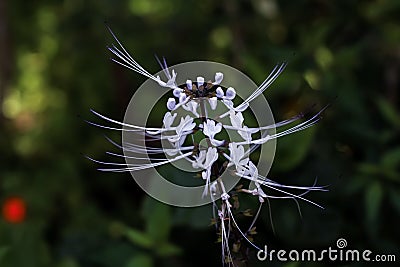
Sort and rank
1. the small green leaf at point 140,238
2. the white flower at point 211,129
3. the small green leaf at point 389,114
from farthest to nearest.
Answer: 1. the small green leaf at point 389,114
2. the small green leaf at point 140,238
3. the white flower at point 211,129

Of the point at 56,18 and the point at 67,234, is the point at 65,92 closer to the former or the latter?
the point at 56,18

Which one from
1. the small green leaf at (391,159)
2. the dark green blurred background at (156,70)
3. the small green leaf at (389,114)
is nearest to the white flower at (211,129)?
the dark green blurred background at (156,70)

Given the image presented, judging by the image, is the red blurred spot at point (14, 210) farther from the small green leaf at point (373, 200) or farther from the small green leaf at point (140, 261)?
the small green leaf at point (373, 200)

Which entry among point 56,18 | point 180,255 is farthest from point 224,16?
point 180,255

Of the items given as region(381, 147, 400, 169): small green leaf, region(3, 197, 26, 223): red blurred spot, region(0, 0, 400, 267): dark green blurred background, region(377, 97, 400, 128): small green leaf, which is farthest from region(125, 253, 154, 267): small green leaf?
region(377, 97, 400, 128): small green leaf

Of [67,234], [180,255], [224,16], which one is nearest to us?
[180,255]
